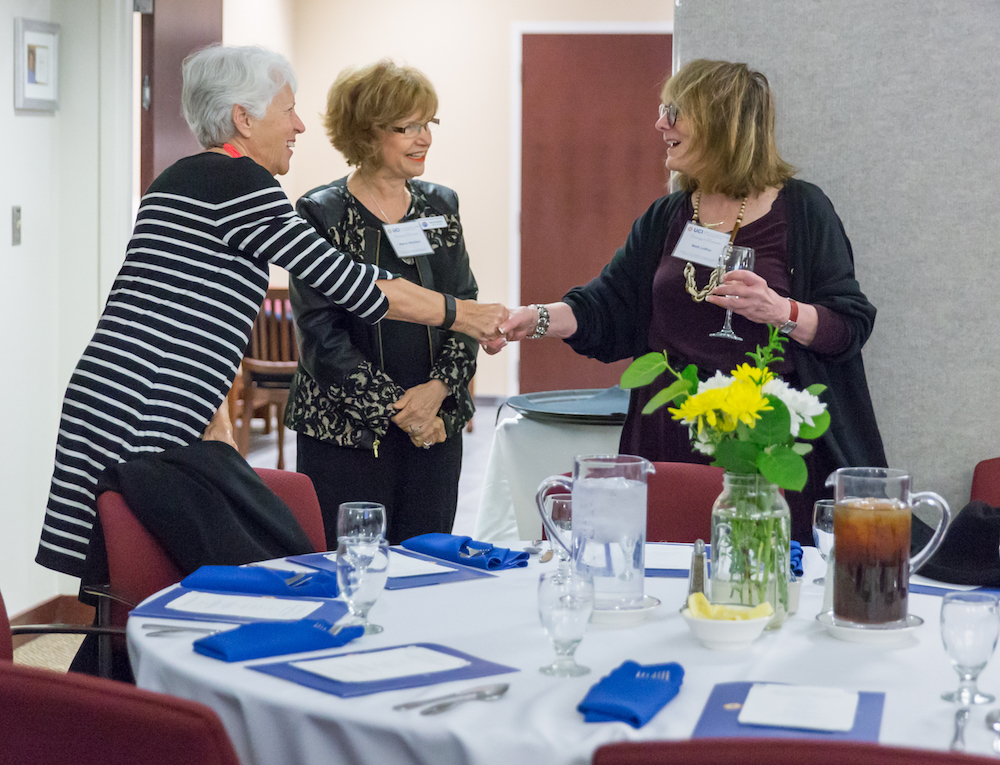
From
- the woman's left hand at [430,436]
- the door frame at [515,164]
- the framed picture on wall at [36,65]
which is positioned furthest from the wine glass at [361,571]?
the door frame at [515,164]

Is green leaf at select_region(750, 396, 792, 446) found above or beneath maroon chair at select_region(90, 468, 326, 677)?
above

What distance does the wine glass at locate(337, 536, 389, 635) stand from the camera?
4.71 ft

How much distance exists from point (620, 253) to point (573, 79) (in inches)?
240

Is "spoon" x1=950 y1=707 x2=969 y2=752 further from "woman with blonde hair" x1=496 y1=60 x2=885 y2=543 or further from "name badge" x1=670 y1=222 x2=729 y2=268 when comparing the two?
"name badge" x1=670 y1=222 x2=729 y2=268

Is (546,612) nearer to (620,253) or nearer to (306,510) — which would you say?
(306,510)

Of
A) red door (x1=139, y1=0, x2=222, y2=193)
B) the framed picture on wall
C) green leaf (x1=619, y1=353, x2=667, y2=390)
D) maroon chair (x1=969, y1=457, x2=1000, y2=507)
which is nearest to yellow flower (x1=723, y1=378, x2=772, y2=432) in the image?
green leaf (x1=619, y1=353, x2=667, y2=390)

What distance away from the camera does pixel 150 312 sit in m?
2.22

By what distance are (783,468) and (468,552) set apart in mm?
676

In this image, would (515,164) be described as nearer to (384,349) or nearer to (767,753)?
(384,349)

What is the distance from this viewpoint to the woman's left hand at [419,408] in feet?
9.02

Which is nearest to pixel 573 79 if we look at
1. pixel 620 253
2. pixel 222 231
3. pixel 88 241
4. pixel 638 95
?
pixel 638 95

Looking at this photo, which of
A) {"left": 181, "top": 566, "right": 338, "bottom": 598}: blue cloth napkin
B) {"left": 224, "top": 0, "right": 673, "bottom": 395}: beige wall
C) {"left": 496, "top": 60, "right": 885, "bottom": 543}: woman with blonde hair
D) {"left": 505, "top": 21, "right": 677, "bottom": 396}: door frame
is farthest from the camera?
{"left": 224, "top": 0, "right": 673, "bottom": 395}: beige wall

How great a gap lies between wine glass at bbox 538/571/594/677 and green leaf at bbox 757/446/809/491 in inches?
11.3

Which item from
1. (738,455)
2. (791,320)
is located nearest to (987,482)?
(791,320)
